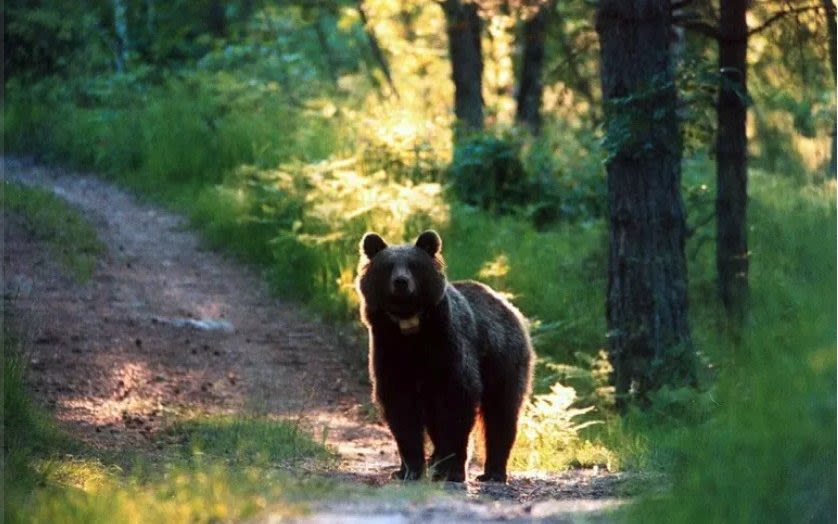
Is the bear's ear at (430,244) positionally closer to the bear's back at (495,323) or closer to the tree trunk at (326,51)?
the bear's back at (495,323)

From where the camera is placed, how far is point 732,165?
12.8m

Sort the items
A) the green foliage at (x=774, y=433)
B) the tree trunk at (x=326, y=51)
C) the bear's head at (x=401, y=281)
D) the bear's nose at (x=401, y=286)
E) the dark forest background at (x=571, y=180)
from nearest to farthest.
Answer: the green foliage at (x=774, y=433), the dark forest background at (x=571, y=180), the bear's nose at (x=401, y=286), the bear's head at (x=401, y=281), the tree trunk at (x=326, y=51)

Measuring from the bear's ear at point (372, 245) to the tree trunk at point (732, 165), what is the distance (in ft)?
13.4

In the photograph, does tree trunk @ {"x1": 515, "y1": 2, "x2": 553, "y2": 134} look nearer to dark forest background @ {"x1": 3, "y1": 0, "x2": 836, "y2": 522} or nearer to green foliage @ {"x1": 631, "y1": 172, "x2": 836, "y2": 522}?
dark forest background @ {"x1": 3, "y1": 0, "x2": 836, "y2": 522}

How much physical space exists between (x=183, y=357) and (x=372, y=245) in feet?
16.0

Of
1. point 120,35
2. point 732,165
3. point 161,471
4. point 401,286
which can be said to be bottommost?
point 161,471

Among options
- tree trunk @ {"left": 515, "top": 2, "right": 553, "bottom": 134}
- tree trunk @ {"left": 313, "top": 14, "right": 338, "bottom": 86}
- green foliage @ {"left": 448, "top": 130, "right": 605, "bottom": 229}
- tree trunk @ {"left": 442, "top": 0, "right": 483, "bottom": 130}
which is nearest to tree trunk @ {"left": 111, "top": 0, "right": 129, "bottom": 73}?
tree trunk @ {"left": 313, "top": 14, "right": 338, "bottom": 86}

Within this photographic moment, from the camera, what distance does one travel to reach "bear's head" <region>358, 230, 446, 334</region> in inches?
357

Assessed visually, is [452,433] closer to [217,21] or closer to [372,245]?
[372,245]

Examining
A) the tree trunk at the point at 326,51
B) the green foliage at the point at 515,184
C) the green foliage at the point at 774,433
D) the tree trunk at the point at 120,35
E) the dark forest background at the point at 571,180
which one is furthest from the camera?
the tree trunk at the point at 326,51

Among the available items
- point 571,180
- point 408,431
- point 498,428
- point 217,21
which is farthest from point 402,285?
point 217,21

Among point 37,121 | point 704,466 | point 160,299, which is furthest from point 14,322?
point 37,121

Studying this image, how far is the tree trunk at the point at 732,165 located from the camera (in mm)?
12477

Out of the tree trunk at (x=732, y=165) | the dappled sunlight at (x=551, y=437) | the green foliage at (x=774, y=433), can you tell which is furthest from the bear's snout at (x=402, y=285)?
the tree trunk at (x=732, y=165)
